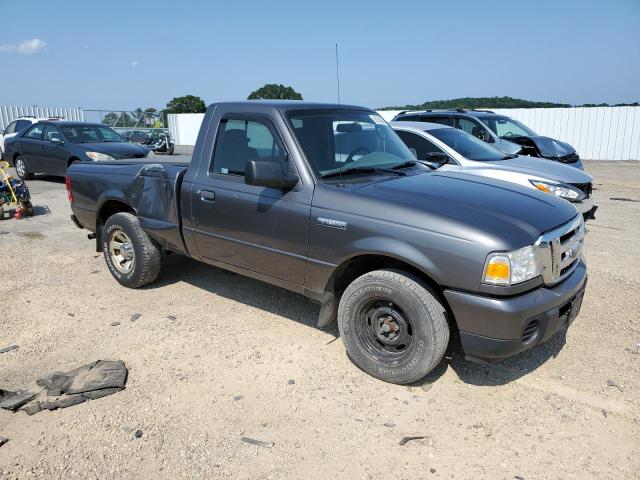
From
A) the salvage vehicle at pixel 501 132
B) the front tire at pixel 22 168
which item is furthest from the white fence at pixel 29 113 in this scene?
the salvage vehicle at pixel 501 132

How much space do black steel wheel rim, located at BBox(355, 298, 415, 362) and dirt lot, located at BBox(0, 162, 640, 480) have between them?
244 mm

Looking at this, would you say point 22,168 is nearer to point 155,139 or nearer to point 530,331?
point 155,139

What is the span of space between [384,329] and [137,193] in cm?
291

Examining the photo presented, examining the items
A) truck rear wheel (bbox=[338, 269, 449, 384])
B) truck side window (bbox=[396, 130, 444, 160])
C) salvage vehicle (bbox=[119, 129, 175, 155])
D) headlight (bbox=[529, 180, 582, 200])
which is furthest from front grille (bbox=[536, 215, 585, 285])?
salvage vehicle (bbox=[119, 129, 175, 155])

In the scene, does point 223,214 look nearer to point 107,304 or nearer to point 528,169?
point 107,304

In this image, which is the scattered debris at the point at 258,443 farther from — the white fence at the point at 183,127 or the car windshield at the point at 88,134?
the white fence at the point at 183,127

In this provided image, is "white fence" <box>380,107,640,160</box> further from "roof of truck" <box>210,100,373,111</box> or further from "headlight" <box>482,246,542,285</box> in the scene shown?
"headlight" <box>482,246,542,285</box>

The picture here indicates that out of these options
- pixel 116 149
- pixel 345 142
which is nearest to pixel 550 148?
pixel 345 142

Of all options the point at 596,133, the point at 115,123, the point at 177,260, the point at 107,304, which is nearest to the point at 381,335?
the point at 107,304

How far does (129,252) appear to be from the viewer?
17.3ft

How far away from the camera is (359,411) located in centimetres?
Answer: 318

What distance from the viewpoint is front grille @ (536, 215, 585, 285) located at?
3.11 m

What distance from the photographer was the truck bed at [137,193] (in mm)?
4605

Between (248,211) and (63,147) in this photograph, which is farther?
(63,147)
